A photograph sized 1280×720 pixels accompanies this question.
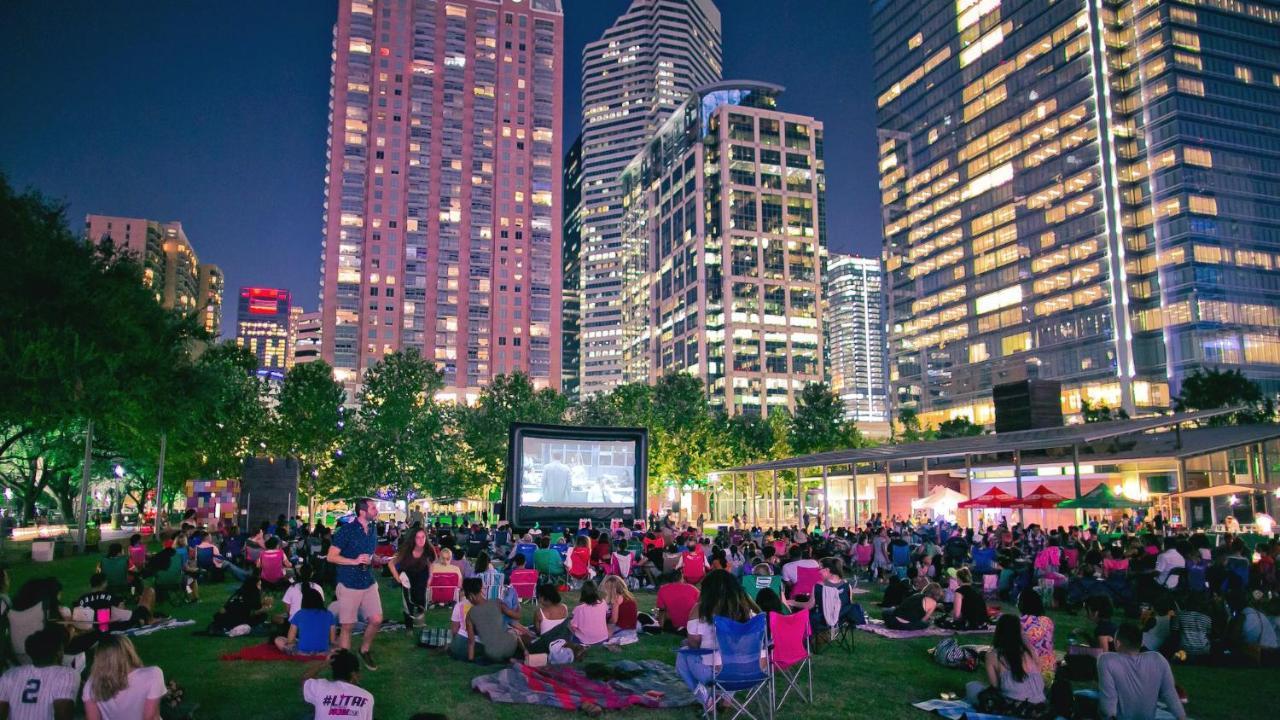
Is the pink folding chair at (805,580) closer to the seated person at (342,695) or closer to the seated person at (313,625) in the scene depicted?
the seated person at (313,625)

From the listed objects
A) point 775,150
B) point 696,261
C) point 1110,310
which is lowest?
point 1110,310

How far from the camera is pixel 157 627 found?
11.6 m

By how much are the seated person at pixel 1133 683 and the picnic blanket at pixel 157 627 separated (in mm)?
11339

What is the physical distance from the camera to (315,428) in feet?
174

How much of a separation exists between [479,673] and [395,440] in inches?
1980

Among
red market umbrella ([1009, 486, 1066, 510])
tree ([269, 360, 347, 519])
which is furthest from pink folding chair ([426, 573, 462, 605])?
tree ([269, 360, 347, 519])

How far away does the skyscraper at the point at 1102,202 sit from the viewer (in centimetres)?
8438

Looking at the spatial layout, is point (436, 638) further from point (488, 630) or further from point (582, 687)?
point (582, 687)

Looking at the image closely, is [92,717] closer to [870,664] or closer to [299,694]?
[299,694]

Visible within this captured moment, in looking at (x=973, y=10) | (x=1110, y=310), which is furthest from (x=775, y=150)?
(x=1110, y=310)

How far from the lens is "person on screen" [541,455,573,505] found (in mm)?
31484

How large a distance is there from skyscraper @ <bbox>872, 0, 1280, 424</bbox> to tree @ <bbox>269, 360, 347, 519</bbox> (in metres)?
75.7

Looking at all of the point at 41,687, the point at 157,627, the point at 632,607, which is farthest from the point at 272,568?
the point at 41,687

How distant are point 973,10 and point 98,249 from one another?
119393mm
